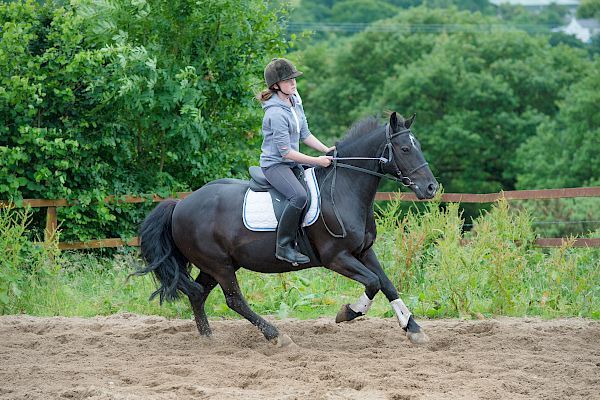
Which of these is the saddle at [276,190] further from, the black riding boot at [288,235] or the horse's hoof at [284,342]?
the horse's hoof at [284,342]

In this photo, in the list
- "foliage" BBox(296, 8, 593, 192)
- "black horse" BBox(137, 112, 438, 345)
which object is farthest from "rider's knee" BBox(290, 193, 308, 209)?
"foliage" BBox(296, 8, 593, 192)

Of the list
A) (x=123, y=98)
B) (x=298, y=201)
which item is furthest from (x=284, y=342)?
(x=123, y=98)

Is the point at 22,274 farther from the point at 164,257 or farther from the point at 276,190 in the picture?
the point at 276,190

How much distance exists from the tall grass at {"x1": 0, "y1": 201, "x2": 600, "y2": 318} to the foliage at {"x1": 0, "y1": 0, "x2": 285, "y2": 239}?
1.28 metres

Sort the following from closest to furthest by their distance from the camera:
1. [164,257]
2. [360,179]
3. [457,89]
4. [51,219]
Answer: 1. [360,179]
2. [164,257]
3. [51,219]
4. [457,89]

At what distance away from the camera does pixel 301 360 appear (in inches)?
308

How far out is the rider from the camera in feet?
26.9

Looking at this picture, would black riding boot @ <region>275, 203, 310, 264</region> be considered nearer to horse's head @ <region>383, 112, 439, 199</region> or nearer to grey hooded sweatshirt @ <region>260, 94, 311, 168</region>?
grey hooded sweatshirt @ <region>260, 94, 311, 168</region>

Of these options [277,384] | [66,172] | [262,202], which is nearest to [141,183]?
[66,172]

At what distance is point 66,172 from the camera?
12.9 m

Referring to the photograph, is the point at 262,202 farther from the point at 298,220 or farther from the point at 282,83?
the point at 282,83

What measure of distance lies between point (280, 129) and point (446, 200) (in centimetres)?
489

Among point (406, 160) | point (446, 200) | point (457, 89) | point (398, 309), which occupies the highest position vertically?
point (406, 160)

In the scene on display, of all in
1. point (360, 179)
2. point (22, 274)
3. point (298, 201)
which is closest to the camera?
point (298, 201)
